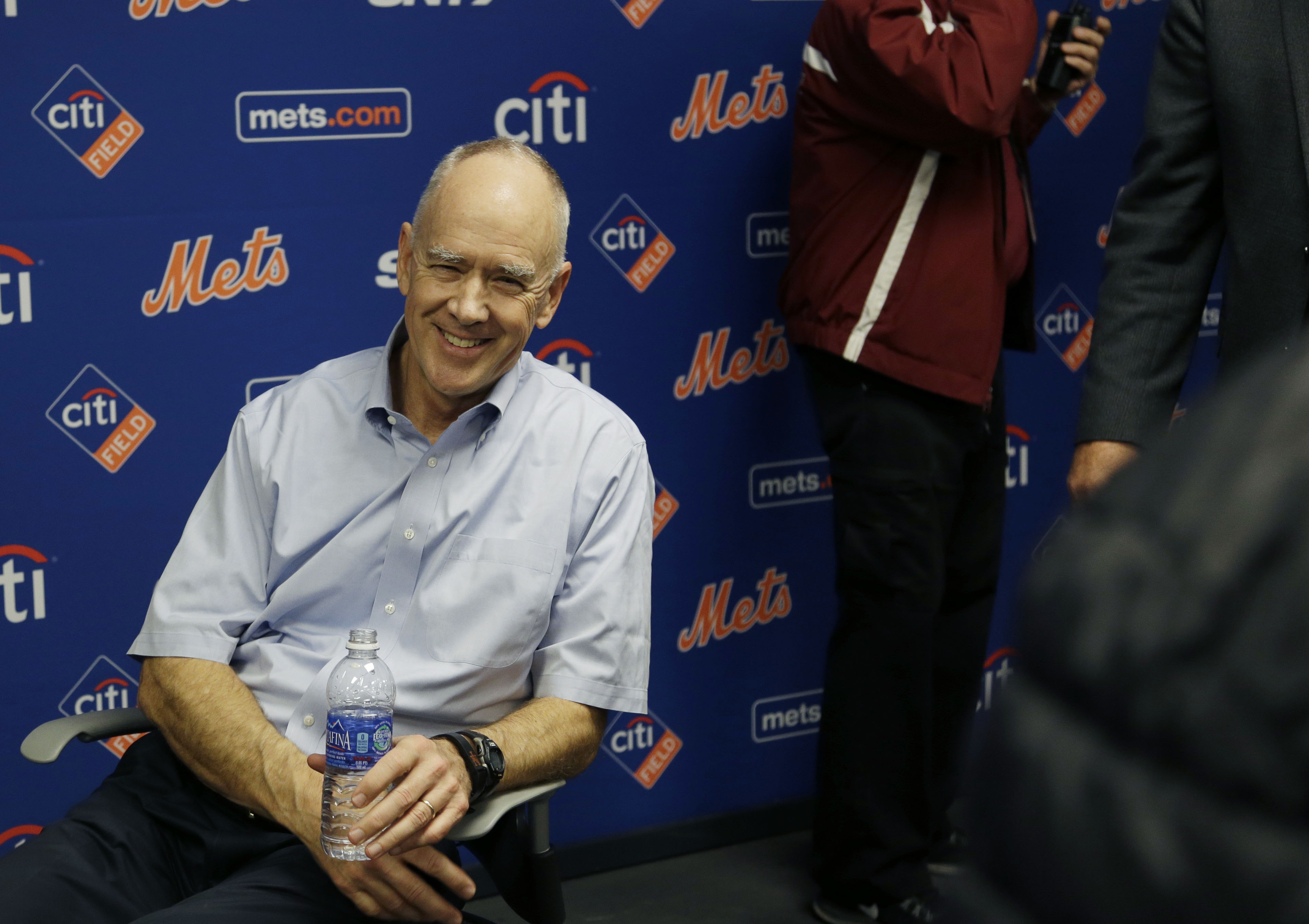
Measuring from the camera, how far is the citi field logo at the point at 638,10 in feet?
7.84

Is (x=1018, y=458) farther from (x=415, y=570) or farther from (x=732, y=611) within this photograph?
(x=415, y=570)

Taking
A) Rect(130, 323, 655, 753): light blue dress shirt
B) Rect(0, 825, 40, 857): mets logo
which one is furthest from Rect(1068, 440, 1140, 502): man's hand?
Rect(0, 825, 40, 857): mets logo

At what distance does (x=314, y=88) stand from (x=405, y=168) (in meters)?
0.20

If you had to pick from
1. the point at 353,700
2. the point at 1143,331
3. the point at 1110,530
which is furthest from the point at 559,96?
the point at 1110,530

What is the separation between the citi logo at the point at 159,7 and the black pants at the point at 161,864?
117 centimetres

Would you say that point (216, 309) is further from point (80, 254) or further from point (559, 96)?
point (559, 96)

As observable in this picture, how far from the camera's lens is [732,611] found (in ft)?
8.74

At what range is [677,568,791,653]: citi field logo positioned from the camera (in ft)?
→ 8.61

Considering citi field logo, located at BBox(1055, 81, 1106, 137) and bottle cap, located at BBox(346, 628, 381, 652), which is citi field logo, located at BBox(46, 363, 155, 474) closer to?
bottle cap, located at BBox(346, 628, 381, 652)

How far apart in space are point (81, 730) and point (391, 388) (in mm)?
544

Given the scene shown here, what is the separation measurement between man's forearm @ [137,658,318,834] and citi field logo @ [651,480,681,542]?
1.19 meters

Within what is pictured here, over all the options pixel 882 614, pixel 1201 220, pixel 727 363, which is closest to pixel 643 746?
pixel 882 614

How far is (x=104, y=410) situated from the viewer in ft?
6.74

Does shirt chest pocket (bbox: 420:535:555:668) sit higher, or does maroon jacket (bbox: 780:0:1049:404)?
maroon jacket (bbox: 780:0:1049:404)
